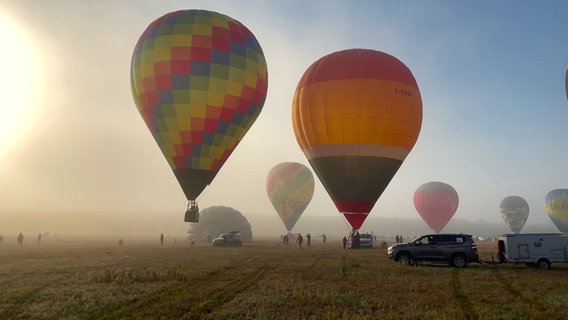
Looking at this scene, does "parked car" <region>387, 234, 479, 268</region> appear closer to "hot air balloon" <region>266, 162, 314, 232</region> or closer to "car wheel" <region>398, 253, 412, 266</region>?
"car wheel" <region>398, 253, 412, 266</region>

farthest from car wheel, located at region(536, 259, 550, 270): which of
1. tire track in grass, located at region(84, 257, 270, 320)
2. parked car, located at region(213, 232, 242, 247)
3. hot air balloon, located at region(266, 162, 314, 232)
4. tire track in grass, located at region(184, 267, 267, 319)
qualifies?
hot air balloon, located at region(266, 162, 314, 232)

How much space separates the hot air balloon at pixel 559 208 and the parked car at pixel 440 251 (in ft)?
230

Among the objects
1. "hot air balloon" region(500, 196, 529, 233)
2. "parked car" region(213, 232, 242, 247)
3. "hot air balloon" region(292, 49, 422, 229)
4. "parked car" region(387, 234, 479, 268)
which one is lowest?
"parked car" region(213, 232, 242, 247)

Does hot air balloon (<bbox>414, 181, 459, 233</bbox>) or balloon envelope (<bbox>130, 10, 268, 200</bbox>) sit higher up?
balloon envelope (<bbox>130, 10, 268, 200</bbox>)

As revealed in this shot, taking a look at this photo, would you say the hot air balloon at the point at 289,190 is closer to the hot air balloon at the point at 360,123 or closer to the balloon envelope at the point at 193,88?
the hot air balloon at the point at 360,123

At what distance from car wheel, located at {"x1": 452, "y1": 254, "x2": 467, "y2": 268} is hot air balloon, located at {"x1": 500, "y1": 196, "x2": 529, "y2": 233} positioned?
84.2 m

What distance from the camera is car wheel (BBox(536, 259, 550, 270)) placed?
875 inches

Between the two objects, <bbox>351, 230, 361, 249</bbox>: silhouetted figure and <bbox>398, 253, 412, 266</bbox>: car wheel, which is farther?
<bbox>351, 230, 361, 249</bbox>: silhouetted figure

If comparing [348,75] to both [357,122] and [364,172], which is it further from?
[364,172]

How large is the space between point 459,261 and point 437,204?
49572mm

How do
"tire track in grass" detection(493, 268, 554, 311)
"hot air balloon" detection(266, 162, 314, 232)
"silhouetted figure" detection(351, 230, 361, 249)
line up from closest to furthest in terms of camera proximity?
"tire track in grass" detection(493, 268, 554, 311) → "silhouetted figure" detection(351, 230, 361, 249) → "hot air balloon" detection(266, 162, 314, 232)

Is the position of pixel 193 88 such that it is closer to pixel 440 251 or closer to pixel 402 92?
pixel 402 92

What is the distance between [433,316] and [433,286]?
17.9ft

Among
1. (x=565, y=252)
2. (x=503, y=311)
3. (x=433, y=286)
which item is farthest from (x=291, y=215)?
Answer: (x=503, y=311)
